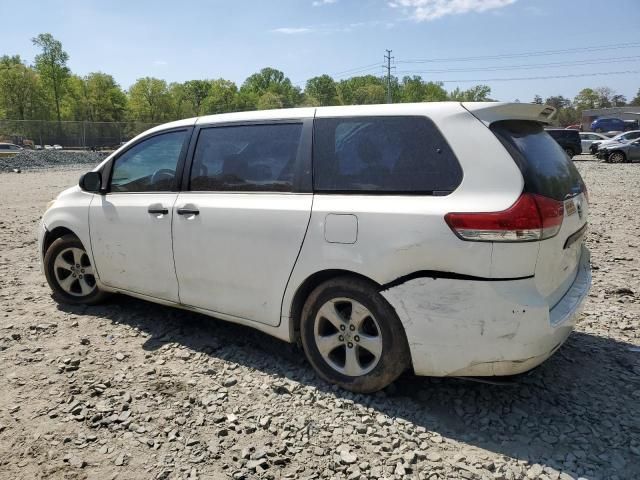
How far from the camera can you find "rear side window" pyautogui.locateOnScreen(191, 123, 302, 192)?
336cm

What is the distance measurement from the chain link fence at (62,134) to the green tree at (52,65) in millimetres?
20471

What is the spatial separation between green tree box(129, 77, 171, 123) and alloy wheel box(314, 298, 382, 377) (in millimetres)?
78233

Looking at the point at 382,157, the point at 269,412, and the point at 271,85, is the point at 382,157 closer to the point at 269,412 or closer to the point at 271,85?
the point at 269,412

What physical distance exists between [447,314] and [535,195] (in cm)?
79

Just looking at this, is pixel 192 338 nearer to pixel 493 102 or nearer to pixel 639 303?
pixel 493 102

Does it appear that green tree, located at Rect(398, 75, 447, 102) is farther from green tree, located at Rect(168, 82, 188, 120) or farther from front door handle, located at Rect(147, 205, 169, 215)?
front door handle, located at Rect(147, 205, 169, 215)

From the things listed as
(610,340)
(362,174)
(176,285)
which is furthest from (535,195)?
(176,285)

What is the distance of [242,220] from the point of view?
3387 millimetres

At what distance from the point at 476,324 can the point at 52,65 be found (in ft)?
244

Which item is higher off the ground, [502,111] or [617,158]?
[502,111]

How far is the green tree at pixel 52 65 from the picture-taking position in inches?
2462

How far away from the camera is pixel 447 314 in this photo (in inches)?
105

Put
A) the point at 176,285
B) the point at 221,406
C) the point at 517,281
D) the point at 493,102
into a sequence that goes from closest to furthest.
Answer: the point at 517,281 < the point at 493,102 < the point at 221,406 < the point at 176,285

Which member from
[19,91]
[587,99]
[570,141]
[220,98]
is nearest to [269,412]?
[570,141]
